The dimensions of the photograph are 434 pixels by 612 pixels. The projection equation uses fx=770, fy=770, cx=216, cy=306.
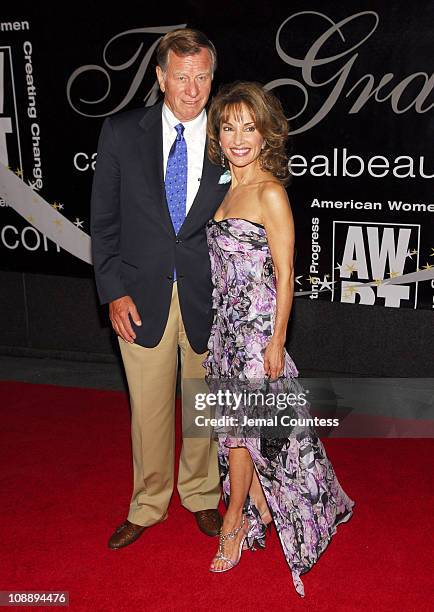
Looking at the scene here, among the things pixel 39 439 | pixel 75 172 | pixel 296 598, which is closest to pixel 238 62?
pixel 75 172

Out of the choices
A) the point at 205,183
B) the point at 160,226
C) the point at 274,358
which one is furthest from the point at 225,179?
the point at 274,358

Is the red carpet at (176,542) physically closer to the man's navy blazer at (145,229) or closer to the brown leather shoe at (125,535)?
the brown leather shoe at (125,535)

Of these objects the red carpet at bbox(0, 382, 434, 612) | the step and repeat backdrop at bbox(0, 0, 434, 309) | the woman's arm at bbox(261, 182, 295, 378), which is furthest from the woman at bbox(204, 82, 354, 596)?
the step and repeat backdrop at bbox(0, 0, 434, 309)

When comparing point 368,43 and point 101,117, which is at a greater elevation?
point 368,43

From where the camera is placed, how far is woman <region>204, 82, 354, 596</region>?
8.25 ft

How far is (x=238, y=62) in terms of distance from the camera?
4.33 metres

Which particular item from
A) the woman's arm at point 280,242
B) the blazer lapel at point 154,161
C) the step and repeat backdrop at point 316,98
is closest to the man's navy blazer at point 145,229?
the blazer lapel at point 154,161

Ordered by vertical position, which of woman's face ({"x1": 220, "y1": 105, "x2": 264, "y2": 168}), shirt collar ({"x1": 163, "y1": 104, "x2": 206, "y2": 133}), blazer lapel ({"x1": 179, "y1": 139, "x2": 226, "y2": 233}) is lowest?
blazer lapel ({"x1": 179, "y1": 139, "x2": 226, "y2": 233})

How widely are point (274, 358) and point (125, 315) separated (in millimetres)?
570

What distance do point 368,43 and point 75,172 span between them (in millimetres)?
1952

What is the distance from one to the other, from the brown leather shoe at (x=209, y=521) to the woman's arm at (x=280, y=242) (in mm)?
890

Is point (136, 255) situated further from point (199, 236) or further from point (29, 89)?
point (29, 89)

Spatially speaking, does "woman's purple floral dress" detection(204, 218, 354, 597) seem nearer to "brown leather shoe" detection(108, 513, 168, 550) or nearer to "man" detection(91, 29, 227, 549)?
"man" detection(91, 29, 227, 549)

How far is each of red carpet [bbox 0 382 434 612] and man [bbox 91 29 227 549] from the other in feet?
1.53
